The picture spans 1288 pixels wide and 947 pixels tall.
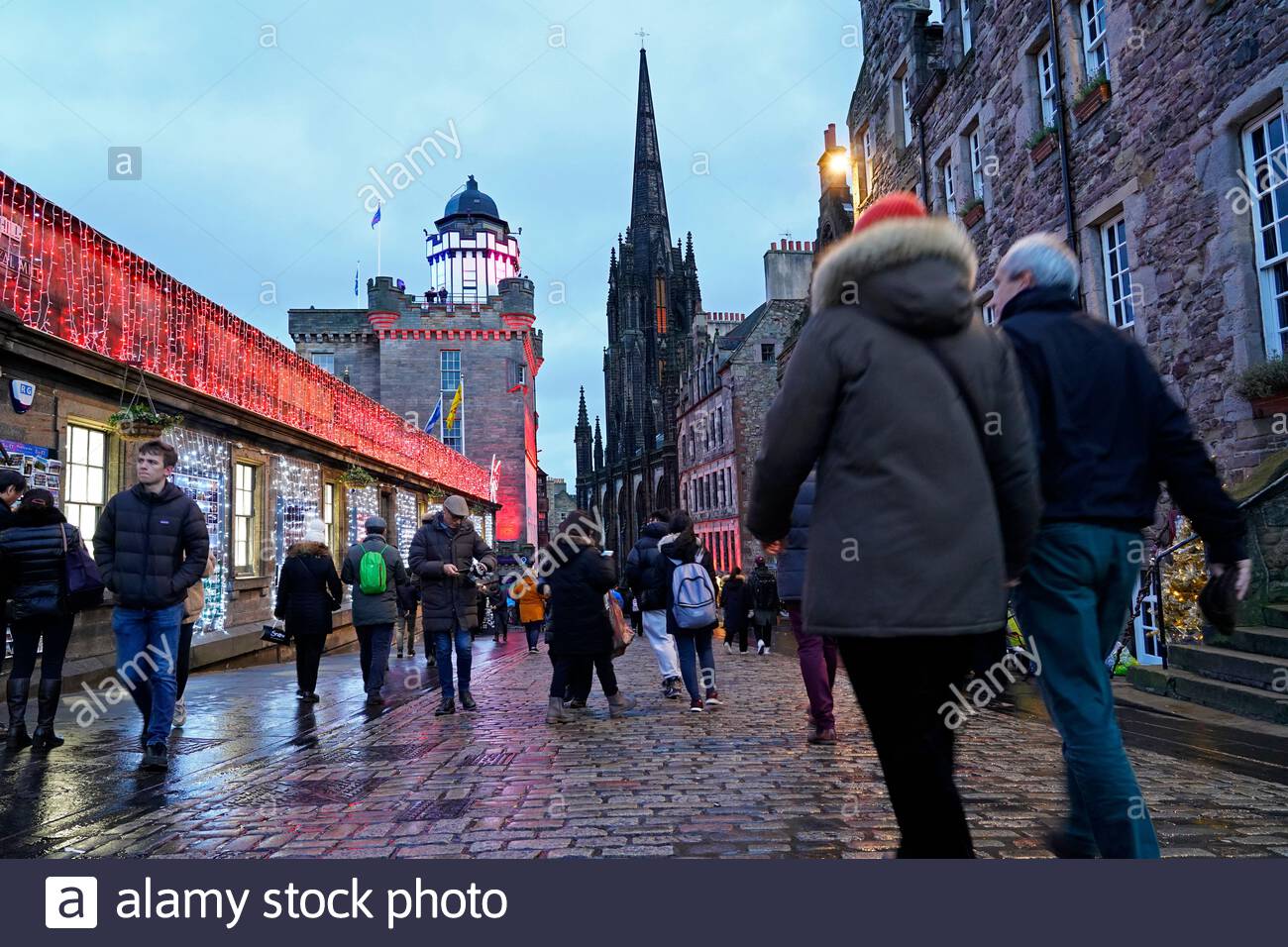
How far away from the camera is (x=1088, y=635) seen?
2.65 m

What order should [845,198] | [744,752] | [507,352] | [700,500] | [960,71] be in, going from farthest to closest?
[700,500]
[507,352]
[845,198]
[960,71]
[744,752]

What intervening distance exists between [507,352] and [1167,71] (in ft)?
131

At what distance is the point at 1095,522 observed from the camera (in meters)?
2.70

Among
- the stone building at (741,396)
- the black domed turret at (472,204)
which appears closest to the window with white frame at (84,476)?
the stone building at (741,396)

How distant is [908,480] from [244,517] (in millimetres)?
13549

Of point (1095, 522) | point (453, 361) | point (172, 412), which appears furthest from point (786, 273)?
point (1095, 522)

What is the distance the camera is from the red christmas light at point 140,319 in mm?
8508

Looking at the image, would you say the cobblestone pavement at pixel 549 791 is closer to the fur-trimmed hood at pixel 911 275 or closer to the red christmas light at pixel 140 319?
the fur-trimmed hood at pixel 911 275

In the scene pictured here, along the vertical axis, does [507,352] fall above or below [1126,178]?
above

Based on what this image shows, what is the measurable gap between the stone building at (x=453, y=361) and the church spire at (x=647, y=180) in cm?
3523

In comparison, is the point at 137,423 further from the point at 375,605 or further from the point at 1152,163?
the point at 1152,163

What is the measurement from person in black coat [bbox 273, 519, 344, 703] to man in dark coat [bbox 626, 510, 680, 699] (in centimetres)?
294
